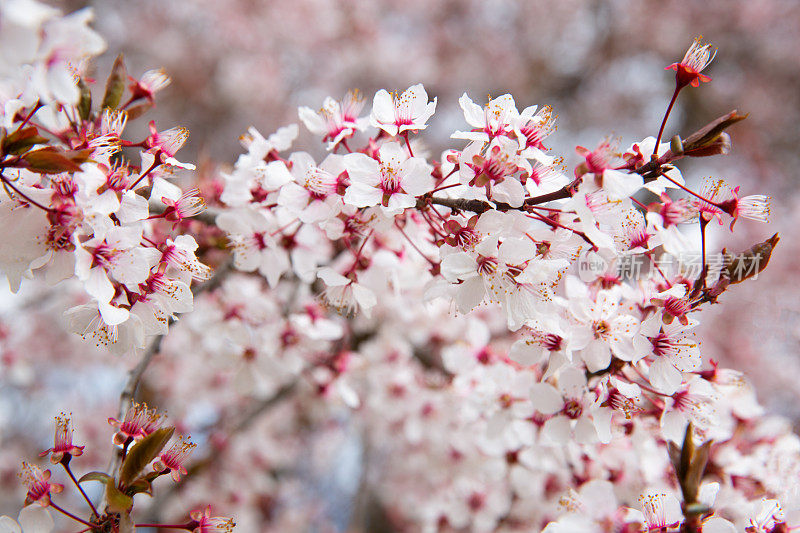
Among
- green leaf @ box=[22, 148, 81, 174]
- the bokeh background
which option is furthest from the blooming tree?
the bokeh background

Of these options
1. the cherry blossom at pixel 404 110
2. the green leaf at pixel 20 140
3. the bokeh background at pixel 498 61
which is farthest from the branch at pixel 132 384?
the bokeh background at pixel 498 61

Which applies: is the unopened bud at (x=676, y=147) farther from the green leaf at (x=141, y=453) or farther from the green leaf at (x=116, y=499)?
the green leaf at (x=116, y=499)

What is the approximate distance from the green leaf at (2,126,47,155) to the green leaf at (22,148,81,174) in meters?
0.03

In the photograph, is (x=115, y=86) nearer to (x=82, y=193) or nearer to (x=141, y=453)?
(x=82, y=193)

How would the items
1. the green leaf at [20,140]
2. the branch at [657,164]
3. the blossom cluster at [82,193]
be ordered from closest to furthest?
the blossom cluster at [82,193]
the green leaf at [20,140]
the branch at [657,164]

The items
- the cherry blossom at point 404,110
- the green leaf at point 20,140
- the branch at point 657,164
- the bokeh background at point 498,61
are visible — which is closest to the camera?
the green leaf at point 20,140

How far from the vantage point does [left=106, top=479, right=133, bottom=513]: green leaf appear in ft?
3.42

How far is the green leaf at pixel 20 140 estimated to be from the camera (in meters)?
0.94

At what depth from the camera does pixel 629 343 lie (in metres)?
1.22

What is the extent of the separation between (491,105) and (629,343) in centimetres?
67

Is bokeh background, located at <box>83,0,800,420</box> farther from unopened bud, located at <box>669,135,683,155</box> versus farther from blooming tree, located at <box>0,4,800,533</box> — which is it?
unopened bud, located at <box>669,135,683,155</box>

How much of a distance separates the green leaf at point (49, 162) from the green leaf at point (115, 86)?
410mm

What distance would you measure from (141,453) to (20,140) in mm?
678

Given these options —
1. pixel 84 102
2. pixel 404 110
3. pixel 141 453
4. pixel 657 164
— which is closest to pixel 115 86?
pixel 84 102
